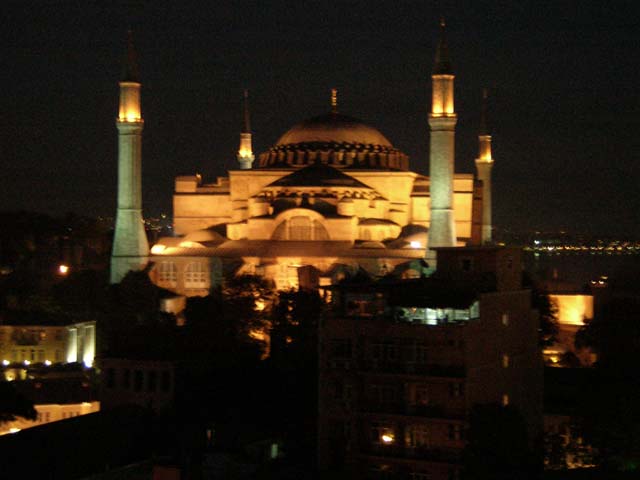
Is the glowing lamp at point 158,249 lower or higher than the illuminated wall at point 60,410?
higher

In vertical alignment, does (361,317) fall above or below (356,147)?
below

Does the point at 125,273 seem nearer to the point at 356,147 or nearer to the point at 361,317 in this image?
the point at 356,147

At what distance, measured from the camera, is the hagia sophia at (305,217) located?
187ft

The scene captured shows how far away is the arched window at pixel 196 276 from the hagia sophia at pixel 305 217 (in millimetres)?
36

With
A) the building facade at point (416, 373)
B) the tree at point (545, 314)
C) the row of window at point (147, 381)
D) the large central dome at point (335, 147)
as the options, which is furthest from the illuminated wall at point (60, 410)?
the large central dome at point (335, 147)

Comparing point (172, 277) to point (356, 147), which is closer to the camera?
point (172, 277)

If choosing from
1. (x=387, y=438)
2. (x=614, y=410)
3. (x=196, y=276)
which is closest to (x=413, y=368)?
(x=387, y=438)

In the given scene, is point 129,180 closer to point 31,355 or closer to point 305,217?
point 305,217

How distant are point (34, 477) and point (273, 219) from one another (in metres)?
27.6

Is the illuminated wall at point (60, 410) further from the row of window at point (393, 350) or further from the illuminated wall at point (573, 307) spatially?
the illuminated wall at point (573, 307)

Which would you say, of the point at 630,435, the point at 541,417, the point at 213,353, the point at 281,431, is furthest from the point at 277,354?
the point at 630,435

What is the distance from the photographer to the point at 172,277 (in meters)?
59.0

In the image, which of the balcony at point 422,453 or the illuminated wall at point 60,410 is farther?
the illuminated wall at point 60,410

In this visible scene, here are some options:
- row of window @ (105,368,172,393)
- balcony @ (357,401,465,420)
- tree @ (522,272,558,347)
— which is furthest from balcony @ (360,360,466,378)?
tree @ (522,272,558,347)
